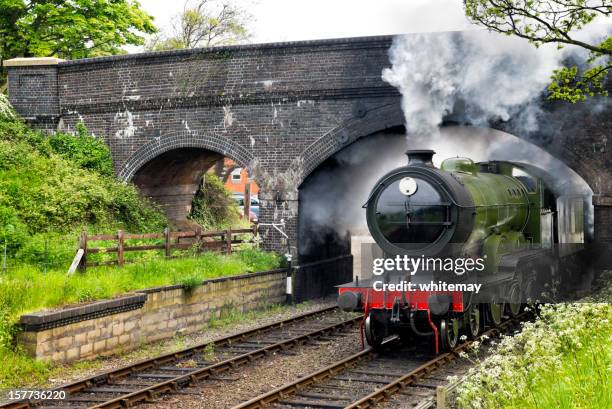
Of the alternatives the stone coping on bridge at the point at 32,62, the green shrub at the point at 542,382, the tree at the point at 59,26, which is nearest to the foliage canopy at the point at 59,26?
the tree at the point at 59,26

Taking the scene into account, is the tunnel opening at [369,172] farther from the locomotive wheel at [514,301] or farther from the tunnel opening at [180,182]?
the locomotive wheel at [514,301]

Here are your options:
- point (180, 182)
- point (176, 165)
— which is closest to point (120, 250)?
point (176, 165)

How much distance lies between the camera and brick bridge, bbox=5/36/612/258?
1516 centimetres

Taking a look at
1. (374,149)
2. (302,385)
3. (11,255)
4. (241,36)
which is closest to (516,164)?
(374,149)

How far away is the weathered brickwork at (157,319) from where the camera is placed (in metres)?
10.5

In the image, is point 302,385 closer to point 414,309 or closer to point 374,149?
point 414,309

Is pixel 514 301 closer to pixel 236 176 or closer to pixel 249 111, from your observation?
pixel 249 111

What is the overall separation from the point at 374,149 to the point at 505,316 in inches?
235

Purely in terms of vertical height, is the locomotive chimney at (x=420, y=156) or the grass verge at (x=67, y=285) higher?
the locomotive chimney at (x=420, y=156)

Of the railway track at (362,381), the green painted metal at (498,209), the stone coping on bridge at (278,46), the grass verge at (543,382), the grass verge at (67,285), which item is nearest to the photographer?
the grass verge at (543,382)

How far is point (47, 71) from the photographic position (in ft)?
65.2

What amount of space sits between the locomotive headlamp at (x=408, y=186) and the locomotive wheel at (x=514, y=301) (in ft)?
10.1

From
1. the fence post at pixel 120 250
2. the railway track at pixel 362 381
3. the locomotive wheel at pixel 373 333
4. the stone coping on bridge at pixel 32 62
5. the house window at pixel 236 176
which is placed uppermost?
the stone coping on bridge at pixel 32 62

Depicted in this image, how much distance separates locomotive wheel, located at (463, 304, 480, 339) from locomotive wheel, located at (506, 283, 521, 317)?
944 mm
